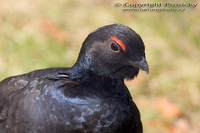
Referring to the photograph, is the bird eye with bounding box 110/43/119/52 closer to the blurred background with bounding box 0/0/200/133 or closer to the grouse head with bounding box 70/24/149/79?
the grouse head with bounding box 70/24/149/79

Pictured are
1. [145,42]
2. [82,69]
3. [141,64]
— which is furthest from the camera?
[145,42]

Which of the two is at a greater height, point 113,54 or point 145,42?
point 145,42

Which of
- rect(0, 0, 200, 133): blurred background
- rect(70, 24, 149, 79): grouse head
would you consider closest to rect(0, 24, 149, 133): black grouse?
rect(70, 24, 149, 79): grouse head

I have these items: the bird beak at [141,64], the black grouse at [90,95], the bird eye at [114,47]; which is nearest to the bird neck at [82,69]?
the black grouse at [90,95]

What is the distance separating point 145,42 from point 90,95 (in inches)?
134

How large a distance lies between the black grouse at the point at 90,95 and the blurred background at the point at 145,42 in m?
2.09

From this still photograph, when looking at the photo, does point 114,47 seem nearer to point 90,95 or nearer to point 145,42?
point 90,95

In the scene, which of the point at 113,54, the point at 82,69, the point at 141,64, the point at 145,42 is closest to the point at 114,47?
the point at 113,54

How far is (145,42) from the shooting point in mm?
6465

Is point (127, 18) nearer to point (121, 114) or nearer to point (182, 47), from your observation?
point (182, 47)

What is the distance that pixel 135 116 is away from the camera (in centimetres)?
351

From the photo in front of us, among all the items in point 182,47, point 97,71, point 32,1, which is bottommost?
point 97,71

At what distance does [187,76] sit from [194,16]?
1.29m

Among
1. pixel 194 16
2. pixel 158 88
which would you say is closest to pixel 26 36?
pixel 158 88
